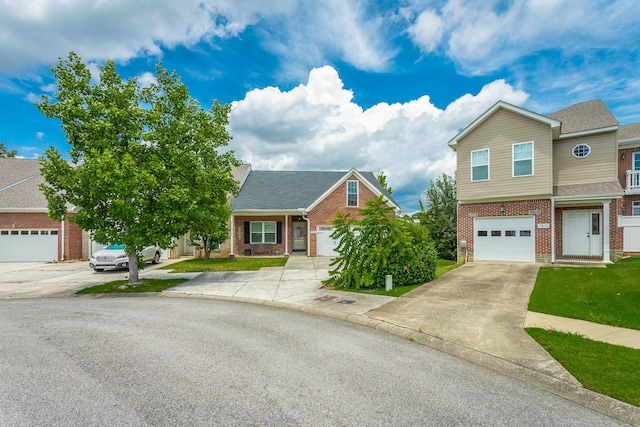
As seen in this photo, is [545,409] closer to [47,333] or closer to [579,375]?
[579,375]

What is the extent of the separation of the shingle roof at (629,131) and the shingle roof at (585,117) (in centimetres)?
320

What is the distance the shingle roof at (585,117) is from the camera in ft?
52.2

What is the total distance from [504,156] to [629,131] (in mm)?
10454

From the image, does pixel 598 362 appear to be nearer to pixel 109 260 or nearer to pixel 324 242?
pixel 324 242

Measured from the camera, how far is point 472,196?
57.5 feet

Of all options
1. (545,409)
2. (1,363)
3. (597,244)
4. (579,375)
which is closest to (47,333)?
(1,363)

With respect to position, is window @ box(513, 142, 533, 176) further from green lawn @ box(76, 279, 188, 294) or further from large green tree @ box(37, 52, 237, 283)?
green lawn @ box(76, 279, 188, 294)

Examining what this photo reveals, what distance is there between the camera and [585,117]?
17.1m

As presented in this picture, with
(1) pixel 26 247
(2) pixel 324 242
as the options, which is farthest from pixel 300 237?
(1) pixel 26 247

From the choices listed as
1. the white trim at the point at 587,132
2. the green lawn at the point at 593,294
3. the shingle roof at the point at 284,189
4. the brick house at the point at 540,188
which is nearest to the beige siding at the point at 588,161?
the brick house at the point at 540,188

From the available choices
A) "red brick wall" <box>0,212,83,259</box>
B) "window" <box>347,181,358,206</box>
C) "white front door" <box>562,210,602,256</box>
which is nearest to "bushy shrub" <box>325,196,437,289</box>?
"white front door" <box>562,210,602,256</box>

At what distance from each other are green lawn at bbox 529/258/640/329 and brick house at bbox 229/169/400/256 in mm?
12917

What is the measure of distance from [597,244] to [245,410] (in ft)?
59.6

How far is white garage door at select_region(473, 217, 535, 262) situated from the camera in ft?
53.0
